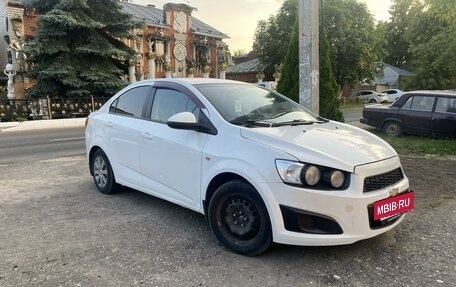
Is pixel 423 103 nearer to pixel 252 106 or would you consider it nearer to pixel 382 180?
pixel 252 106

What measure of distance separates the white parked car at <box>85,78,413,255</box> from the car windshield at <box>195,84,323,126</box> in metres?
0.01

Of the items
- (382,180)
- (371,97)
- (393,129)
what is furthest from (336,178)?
(371,97)

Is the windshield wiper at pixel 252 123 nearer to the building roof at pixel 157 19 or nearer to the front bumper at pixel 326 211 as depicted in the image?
the front bumper at pixel 326 211

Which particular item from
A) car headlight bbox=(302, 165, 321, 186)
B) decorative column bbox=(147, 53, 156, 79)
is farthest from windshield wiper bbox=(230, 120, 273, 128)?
decorative column bbox=(147, 53, 156, 79)

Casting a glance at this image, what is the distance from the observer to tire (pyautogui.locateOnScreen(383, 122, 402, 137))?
1234cm

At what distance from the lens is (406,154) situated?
29.5 ft

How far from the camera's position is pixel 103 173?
18.9ft

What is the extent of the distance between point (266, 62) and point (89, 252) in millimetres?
39362

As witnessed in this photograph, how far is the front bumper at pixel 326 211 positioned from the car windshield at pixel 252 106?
98 centimetres

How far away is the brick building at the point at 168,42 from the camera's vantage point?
2746cm

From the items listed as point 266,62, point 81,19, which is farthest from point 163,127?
point 266,62

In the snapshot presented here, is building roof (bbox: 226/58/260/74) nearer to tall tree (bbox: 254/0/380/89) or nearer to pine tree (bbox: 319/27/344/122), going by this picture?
tall tree (bbox: 254/0/380/89)

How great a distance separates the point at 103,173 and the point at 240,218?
2.85 metres

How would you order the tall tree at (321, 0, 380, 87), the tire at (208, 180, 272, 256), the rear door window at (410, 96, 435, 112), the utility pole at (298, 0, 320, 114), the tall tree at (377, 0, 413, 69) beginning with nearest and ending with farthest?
the tire at (208, 180, 272, 256) → the utility pole at (298, 0, 320, 114) → the rear door window at (410, 96, 435, 112) → the tall tree at (321, 0, 380, 87) → the tall tree at (377, 0, 413, 69)
